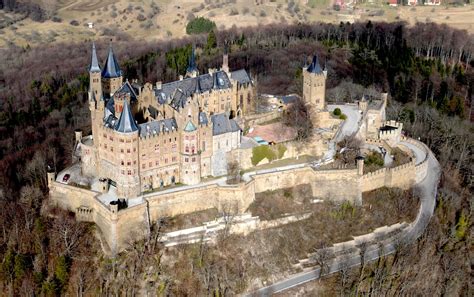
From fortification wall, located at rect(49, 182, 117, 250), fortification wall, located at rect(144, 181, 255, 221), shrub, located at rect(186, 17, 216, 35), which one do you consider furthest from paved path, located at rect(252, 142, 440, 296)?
shrub, located at rect(186, 17, 216, 35)

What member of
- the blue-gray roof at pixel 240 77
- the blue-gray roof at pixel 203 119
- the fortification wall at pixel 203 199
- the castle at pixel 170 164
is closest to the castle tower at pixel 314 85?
the castle at pixel 170 164

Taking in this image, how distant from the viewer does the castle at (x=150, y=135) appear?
237 feet

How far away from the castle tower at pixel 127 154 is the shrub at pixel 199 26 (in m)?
85.8

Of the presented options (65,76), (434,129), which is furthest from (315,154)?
(65,76)

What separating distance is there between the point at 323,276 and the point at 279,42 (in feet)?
264

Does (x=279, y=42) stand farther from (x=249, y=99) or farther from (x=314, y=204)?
(x=314, y=204)

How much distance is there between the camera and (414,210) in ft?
264

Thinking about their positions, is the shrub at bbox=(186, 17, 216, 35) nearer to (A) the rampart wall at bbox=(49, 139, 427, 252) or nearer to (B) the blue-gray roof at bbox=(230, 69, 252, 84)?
(B) the blue-gray roof at bbox=(230, 69, 252, 84)

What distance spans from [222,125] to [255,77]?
36.6 metres

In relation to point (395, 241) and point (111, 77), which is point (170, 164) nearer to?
point (111, 77)

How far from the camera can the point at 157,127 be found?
73625mm

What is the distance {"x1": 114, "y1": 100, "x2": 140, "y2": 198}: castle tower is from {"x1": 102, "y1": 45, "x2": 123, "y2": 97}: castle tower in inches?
422

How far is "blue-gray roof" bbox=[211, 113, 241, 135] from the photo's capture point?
76938 millimetres

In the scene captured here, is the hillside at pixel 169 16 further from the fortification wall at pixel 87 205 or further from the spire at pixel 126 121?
the spire at pixel 126 121
